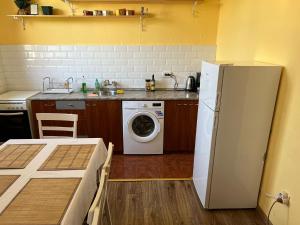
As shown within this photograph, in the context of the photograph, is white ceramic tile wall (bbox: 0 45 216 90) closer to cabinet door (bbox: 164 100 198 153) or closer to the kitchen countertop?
the kitchen countertop

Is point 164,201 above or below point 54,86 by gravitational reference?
below

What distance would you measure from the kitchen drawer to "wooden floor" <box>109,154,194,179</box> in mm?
884

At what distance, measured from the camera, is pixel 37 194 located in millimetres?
1281

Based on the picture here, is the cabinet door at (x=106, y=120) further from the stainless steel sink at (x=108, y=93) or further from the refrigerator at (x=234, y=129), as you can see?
the refrigerator at (x=234, y=129)

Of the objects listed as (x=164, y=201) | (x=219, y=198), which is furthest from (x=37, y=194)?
(x=219, y=198)

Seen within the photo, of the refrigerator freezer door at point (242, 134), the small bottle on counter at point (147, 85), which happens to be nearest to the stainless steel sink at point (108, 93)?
the small bottle on counter at point (147, 85)

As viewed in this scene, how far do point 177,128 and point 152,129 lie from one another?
36cm

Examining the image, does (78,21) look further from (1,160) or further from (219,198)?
(219,198)

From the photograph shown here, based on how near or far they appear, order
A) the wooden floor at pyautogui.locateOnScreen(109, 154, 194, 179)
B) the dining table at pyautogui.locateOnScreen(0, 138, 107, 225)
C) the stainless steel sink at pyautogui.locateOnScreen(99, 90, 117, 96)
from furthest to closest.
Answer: the stainless steel sink at pyautogui.locateOnScreen(99, 90, 117, 96) → the wooden floor at pyautogui.locateOnScreen(109, 154, 194, 179) → the dining table at pyautogui.locateOnScreen(0, 138, 107, 225)

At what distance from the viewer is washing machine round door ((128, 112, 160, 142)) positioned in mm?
3199

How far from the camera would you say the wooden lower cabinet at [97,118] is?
10.3 ft

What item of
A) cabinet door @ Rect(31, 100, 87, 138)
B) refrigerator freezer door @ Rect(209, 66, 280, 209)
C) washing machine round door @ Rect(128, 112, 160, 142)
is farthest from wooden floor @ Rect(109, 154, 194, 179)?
refrigerator freezer door @ Rect(209, 66, 280, 209)

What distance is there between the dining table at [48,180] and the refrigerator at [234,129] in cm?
100

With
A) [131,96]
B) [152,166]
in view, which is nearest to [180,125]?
[152,166]
